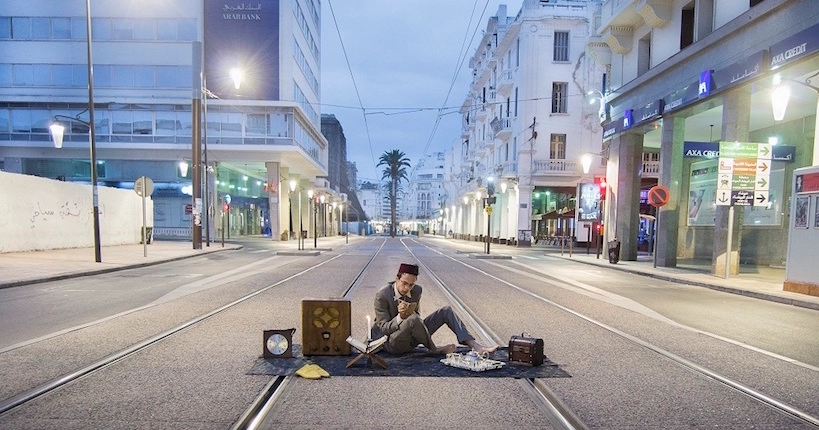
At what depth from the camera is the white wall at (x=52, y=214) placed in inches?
707

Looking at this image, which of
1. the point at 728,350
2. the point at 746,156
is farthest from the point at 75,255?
the point at 746,156

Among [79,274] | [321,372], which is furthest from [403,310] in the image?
[79,274]

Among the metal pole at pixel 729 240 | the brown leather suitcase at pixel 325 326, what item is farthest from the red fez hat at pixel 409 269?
the metal pole at pixel 729 240

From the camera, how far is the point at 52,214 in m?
20.4

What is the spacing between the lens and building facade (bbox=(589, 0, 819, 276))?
13.7 meters

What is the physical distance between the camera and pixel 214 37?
39.6 meters

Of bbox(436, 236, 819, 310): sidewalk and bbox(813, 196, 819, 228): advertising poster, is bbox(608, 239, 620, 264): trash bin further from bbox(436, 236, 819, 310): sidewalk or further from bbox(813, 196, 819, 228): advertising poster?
bbox(813, 196, 819, 228): advertising poster

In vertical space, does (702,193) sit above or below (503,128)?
below

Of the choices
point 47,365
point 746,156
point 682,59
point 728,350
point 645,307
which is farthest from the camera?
point 682,59

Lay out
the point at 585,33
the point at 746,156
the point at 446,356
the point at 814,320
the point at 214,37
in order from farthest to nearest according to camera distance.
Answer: the point at 214,37
the point at 585,33
the point at 746,156
the point at 814,320
the point at 446,356

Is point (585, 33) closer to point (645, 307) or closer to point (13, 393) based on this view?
point (645, 307)

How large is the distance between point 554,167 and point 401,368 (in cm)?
3326

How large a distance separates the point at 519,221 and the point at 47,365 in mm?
34290

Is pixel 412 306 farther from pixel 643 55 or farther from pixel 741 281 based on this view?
pixel 643 55
